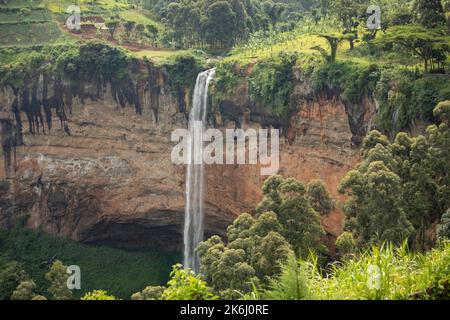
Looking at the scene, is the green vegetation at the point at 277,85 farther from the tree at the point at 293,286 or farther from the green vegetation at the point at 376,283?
the tree at the point at 293,286

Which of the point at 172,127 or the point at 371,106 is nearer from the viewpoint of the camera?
the point at 371,106

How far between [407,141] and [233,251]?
233 inches

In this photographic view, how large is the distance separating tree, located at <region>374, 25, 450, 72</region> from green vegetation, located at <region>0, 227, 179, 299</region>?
631 inches

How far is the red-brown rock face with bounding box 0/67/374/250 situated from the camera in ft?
97.9

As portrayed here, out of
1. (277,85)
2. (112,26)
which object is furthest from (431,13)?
(112,26)

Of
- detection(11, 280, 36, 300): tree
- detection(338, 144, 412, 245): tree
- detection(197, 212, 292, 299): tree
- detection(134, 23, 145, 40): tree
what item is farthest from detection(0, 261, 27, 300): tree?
detection(134, 23, 145, 40): tree

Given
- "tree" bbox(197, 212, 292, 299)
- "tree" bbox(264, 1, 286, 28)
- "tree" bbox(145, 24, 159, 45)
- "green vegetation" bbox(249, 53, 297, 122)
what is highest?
"tree" bbox(264, 1, 286, 28)

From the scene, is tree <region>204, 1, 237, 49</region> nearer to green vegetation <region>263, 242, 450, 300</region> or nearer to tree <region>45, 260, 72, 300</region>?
Answer: tree <region>45, 260, 72, 300</region>

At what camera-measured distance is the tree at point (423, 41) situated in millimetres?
21172

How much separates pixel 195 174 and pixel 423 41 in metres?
12.9

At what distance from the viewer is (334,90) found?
24.4 meters

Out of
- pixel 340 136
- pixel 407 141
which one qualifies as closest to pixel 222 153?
pixel 340 136

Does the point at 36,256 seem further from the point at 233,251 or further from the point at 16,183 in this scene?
the point at 233,251

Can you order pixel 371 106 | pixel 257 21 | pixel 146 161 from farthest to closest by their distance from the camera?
pixel 257 21, pixel 146 161, pixel 371 106
